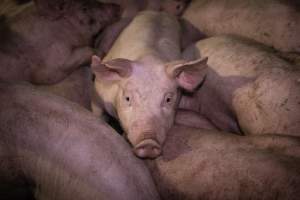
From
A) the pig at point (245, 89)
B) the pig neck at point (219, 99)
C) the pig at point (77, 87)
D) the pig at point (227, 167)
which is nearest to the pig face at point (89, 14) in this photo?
the pig at point (77, 87)

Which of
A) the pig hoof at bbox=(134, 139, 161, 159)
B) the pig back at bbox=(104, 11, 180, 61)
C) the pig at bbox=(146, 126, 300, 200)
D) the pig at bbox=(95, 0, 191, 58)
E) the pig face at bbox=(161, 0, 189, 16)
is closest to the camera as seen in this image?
the pig at bbox=(146, 126, 300, 200)

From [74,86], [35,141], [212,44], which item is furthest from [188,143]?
[74,86]

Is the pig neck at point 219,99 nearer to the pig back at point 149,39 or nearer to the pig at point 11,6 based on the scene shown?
the pig back at point 149,39

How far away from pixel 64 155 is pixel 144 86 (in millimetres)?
874

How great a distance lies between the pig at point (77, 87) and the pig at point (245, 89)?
1087 mm

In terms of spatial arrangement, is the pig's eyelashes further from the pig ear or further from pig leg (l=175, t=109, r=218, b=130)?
the pig ear

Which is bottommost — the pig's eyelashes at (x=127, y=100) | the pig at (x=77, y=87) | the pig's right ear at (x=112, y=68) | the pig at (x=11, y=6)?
the pig at (x=77, y=87)

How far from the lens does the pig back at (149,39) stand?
3740mm

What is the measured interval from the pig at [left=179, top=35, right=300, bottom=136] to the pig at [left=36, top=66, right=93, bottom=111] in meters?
1.09

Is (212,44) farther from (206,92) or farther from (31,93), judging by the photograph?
(31,93)

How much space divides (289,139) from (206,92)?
1.26 meters

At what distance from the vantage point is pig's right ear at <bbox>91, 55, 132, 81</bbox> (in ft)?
10.4

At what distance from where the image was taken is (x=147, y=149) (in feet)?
9.09

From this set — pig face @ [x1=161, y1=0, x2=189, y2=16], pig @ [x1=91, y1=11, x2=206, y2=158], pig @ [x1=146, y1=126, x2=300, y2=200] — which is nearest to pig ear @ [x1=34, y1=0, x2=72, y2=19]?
pig @ [x1=91, y1=11, x2=206, y2=158]
